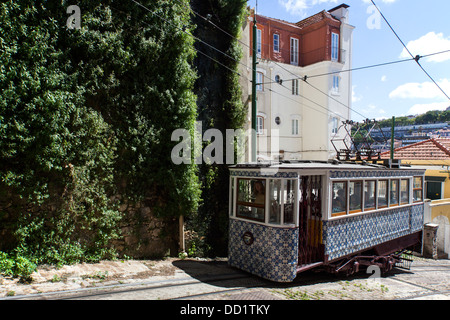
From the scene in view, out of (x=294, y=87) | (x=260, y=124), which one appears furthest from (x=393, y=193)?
(x=294, y=87)

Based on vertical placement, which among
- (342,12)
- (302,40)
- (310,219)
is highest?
(342,12)

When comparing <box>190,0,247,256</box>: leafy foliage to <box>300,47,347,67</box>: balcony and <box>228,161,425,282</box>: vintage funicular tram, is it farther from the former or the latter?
<box>300,47,347,67</box>: balcony

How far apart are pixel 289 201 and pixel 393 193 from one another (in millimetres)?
4810

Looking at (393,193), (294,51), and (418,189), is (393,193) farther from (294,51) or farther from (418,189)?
(294,51)

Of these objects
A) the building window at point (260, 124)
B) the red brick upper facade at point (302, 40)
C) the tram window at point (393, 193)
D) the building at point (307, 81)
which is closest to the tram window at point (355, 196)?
the tram window at point (393, 193)

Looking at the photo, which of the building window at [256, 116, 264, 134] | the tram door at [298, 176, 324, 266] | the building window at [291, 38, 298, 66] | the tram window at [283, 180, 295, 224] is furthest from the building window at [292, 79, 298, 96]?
the tram window at [283, 180, 295, 224]

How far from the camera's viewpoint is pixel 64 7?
282 inches

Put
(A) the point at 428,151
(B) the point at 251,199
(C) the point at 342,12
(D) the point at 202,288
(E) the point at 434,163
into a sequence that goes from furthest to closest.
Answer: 1. (C) the point at 342,12
2. (A) the point at 428,151
3. (E) the point at 434,163
4. (B) the point at 251,199
5. (D) the point at 202,288

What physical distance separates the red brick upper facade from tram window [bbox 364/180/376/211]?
707 inches

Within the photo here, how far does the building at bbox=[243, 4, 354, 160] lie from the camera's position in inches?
1016

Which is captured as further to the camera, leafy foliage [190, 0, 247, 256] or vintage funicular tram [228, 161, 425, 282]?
leafy foliage [190, 0, 247, 256]

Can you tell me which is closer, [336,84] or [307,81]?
[307,81]

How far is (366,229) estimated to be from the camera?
9.13m
